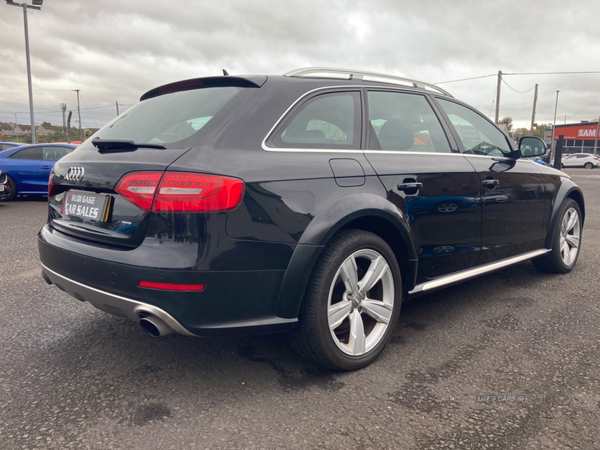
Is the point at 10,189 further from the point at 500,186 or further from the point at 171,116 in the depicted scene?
the point at 500,186

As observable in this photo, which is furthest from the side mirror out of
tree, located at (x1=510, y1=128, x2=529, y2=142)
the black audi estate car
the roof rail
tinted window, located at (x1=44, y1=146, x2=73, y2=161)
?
tree, located at (x1=510, y1=128, x2=529, y2=142)

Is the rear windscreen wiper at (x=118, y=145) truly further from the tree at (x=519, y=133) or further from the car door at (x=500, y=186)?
the tree at (x=519, y=133)

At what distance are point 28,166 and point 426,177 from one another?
10121 millimetres

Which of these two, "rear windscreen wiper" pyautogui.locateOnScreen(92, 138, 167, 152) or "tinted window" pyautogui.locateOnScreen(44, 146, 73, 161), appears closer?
"rear windscreen wiper" pyautogui.locateOnScreen(92, 138, 167, 152)

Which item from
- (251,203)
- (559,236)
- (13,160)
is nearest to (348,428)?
(251,203)

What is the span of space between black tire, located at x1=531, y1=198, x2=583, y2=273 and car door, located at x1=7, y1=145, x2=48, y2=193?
996 cm

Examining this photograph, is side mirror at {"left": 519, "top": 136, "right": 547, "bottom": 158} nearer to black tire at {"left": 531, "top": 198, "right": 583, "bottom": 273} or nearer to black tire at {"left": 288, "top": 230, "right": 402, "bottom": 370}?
black tire at {"left": 531, "top": 198, "right": 583, "bottom": 273}

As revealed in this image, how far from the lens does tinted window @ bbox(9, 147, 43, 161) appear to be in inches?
412

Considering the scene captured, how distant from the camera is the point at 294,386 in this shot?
7.90ft

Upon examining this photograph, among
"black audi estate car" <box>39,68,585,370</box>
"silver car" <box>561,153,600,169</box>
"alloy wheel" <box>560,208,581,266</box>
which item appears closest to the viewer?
"black audi estate car" <box>39,68,585,370</box>

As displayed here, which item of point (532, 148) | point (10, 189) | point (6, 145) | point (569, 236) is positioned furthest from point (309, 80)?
point (6, 145)

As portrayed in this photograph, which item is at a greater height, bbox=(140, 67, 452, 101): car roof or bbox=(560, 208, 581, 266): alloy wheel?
bbox=(140, 67, 452, 101): car roof

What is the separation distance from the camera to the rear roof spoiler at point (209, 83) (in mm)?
2543

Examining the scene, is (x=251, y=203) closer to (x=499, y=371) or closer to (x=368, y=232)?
(x=368, y=232)
